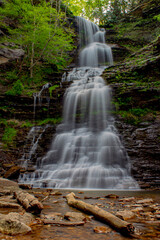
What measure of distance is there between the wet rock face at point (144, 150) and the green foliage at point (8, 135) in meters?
7.61

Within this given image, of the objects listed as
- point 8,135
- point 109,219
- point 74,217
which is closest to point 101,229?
point 109,219

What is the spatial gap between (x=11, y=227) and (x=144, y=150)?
8.00 m

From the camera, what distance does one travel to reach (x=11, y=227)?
2.00m

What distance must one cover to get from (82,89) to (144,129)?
22.7 feet

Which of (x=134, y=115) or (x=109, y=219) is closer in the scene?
(x=109, y=219)

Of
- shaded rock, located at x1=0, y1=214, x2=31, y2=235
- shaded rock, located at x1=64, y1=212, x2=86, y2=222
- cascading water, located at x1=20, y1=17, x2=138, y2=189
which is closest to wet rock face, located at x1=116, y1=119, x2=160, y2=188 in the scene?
cascading water, located at x1=20, y1=17, x2=138, y2=189

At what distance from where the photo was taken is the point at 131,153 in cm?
873

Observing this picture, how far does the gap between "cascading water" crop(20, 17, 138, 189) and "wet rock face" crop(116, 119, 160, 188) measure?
405mm

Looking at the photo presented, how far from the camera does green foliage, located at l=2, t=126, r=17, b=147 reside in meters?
11.3

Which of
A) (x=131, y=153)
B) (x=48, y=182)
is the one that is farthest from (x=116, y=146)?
(x=48, y=182)

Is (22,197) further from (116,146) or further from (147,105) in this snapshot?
(147,105)

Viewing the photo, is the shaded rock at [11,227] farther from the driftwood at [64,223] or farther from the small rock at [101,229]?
the small rock at [101,229]

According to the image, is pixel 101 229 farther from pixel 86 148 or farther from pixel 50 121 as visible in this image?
pixel 50 121

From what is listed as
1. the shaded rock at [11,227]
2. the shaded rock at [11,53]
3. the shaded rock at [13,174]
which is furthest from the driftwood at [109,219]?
the shaded rock at [11,53]
